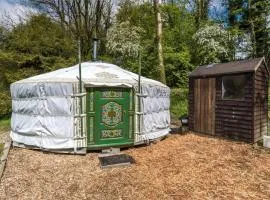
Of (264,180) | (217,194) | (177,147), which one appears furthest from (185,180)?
(177,147)

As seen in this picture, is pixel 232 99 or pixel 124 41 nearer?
pixel 232 99

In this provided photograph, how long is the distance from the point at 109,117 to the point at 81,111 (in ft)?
2.38

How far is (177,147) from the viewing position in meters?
6.83

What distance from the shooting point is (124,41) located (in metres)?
15.0

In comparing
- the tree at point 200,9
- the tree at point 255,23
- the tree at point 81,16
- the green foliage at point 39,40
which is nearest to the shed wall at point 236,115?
the tree at point 255,23

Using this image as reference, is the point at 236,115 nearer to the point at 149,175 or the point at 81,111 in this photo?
the point at 149,175

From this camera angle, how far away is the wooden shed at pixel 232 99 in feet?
22.3

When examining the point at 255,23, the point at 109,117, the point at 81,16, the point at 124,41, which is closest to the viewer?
the point at 109,117

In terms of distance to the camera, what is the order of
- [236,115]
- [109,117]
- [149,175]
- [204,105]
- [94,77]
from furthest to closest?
[204,105] < [236,115] < [109,117] < [94,77] < [149,175]

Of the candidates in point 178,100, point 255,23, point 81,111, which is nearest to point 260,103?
point 81,111

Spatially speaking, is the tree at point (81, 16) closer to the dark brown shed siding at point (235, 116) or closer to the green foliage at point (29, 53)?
the green foliage at point (29, 53)

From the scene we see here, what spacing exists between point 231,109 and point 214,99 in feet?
2.20

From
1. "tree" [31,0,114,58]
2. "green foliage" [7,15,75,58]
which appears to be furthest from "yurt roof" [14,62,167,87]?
"tree" [31,0,114,58]

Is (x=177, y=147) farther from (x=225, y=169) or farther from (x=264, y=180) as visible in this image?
(x=264, y=180)
